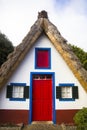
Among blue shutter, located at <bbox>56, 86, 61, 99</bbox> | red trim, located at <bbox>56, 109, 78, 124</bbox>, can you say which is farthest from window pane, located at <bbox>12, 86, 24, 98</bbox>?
red trim, located at <bbox>56, 109, 78, 124</bbox>

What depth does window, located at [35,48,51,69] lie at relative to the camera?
14945mm

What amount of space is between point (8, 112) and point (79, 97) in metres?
4.39

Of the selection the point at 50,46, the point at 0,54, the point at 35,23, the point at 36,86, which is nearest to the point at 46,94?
the point at 36,86

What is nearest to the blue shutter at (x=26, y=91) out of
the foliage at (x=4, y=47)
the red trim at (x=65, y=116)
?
the red trim at (x=65, y=116)

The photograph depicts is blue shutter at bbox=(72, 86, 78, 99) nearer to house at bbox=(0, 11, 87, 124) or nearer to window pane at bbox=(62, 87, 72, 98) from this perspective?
house at bbox=(0, 11, 87, 124)

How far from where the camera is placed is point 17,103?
14398 millimetres

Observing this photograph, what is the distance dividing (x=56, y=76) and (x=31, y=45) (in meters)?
2.47

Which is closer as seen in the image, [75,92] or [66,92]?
[75,92]

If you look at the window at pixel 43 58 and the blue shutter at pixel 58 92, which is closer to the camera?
the blue shutter at pixel 58 92

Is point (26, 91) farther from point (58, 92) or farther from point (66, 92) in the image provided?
point (66, 92)

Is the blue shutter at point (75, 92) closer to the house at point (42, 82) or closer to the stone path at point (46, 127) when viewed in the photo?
the house at point (42, 82)

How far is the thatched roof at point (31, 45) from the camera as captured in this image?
1397cm

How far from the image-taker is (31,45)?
1484 centimetres

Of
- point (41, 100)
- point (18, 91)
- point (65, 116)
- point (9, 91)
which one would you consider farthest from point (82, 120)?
point (9, 91)
